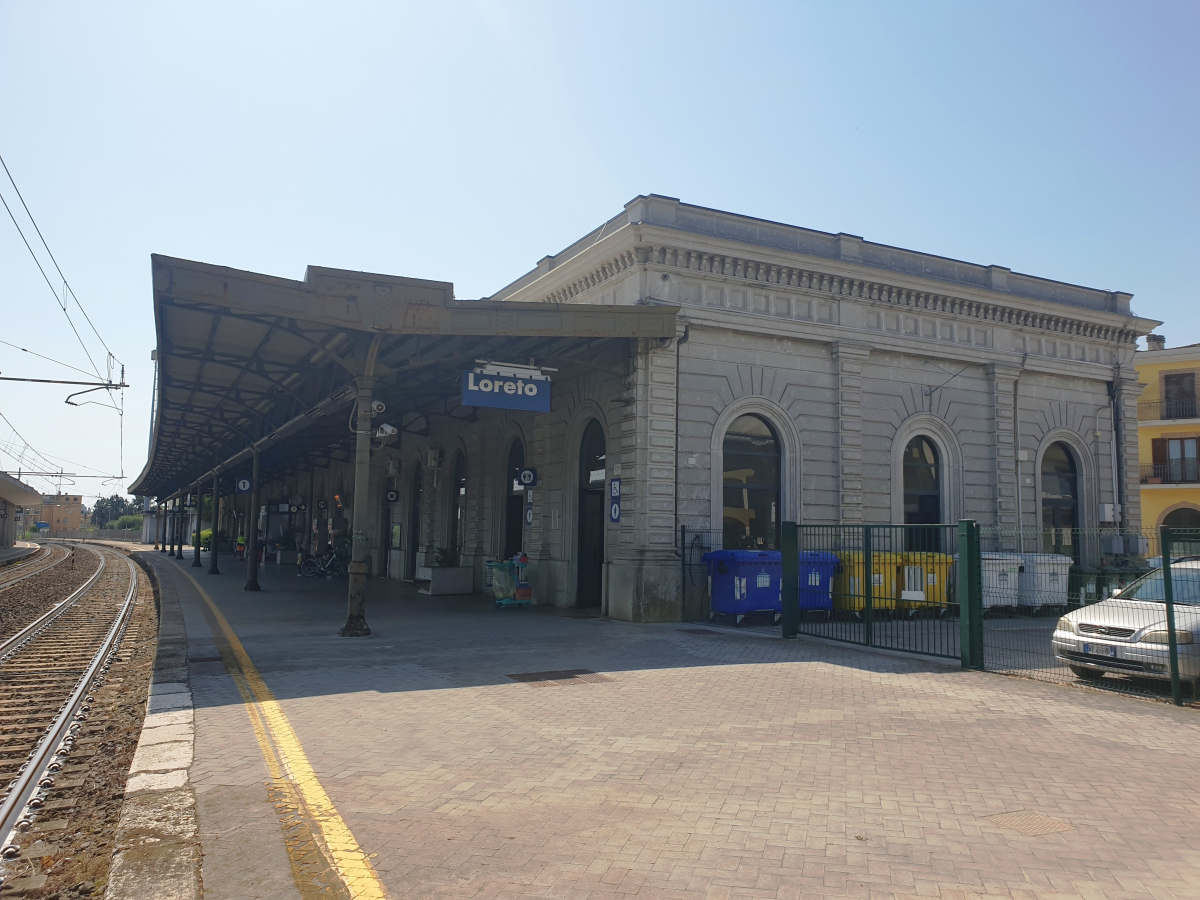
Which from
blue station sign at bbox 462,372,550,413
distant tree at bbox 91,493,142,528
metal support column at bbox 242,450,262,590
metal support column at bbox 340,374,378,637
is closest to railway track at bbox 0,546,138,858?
metal support column at bbox 340,374,378,637

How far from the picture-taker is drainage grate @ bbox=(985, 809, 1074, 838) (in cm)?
488

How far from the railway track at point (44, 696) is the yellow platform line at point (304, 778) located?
1.42m

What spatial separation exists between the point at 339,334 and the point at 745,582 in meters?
8.07

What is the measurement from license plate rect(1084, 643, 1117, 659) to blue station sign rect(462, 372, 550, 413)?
8504mm

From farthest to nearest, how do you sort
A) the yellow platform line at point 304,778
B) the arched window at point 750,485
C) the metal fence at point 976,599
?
1. the arched window at point 750,485
2. the metal fence at point 976,599
3. the yellow platform line at point 304,778

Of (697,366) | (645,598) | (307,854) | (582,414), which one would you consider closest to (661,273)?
(697,366)

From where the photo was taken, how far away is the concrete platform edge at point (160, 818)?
3.95 m

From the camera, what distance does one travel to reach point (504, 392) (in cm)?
1409

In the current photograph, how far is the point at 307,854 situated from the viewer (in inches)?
171

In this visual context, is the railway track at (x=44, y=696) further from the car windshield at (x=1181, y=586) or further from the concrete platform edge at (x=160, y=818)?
the car windshield at (x=1181, y=586)

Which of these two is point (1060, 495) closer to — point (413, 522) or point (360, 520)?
point (360, 520)

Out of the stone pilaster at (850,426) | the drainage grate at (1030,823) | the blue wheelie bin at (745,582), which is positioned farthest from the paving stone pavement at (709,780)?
the stone pilaster at (850,426)

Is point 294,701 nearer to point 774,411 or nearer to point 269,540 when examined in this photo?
point 774,411

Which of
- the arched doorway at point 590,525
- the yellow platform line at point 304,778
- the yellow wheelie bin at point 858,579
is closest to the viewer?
the yellow platform line at point 304,778
